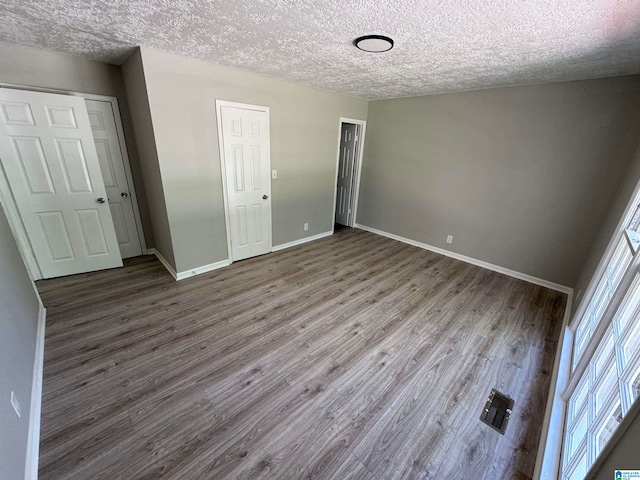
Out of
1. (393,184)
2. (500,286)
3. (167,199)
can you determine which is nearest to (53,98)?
(167,199)

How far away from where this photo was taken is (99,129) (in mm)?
3027

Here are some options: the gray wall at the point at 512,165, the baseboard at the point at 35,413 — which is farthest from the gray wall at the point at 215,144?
the baseboard at the point at 35,413

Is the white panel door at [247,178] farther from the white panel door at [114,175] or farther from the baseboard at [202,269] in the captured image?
the white panel door at [114,175]

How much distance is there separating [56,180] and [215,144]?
1.74 metres

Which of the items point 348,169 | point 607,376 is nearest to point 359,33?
point 607,376

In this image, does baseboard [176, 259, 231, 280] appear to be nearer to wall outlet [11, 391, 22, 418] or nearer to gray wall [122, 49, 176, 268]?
gray wall [122, 49, 176, 268]

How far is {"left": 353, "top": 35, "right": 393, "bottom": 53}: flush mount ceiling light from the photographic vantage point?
1.87m

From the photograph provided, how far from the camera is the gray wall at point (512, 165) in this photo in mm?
2713

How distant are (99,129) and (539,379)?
504 centimetres

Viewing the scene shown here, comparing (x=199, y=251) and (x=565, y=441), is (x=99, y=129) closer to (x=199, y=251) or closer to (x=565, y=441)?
(x=199, y=251)

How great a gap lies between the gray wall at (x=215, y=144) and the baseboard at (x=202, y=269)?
7cm

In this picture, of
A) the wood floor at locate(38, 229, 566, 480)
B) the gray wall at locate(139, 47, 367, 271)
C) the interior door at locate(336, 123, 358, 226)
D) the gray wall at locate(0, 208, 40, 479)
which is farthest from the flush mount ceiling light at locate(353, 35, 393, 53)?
the gray wall at locate(0, 208, 40, 479)

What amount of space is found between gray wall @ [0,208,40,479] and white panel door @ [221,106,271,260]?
1.89 meters

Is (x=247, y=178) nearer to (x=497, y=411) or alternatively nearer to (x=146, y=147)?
(x=146, y=147)
